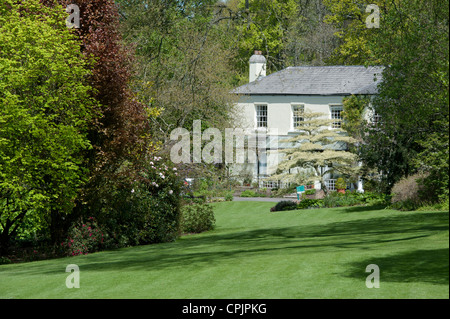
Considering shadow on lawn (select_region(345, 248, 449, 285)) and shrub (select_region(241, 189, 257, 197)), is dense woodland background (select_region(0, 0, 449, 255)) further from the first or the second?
shrub (select_region(241, 189, 257, 197))

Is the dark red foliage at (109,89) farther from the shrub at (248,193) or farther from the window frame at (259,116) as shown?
the window frame at (259,116)

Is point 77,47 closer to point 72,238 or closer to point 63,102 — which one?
point 63,102

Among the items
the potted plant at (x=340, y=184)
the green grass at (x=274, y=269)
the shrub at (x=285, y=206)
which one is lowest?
the shrub at (x=285, y=206)

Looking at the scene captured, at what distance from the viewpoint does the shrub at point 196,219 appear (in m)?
30.0

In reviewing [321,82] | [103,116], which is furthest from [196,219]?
[321,82]

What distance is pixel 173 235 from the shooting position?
86.7 feet

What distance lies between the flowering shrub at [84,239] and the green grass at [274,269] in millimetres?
1207

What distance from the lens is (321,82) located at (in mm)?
48562

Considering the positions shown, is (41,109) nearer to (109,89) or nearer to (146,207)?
(109,89)

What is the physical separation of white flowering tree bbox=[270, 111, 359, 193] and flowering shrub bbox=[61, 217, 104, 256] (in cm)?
2103

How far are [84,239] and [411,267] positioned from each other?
13724 mm

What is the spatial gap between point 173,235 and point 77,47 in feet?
29.2

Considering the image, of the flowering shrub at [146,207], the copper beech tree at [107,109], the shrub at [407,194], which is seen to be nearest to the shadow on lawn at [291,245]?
the flowering shrub at [146,207]

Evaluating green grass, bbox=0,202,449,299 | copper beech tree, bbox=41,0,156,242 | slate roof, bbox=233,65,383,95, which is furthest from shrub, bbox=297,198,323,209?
copper beech tree, bbox=41,0,156,242
